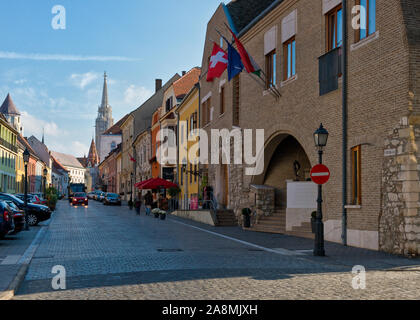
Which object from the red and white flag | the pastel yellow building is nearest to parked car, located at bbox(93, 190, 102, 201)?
the pastel yellow building

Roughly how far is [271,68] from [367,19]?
7.71m

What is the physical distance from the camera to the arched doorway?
23.5m

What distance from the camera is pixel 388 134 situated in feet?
45.6

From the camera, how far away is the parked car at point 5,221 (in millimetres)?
15750

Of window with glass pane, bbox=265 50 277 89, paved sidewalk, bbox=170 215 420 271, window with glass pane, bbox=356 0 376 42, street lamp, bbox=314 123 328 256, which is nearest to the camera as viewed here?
paved sidewalk, bbox=170 215 420 271

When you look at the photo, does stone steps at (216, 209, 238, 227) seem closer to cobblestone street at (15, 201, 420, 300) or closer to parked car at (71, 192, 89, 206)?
cobblestone street at (15, 201, 420, 300)

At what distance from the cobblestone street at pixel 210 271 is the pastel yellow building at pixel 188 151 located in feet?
62.8

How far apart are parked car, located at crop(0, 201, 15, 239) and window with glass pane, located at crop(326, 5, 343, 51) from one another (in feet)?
37.8

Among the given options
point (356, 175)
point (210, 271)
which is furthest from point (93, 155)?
point (210, 271)

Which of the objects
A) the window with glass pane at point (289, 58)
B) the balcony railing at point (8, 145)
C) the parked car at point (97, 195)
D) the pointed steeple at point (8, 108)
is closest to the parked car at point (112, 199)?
the balcony railing at point (8, 145)

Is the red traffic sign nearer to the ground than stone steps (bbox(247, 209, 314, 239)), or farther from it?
farther from it

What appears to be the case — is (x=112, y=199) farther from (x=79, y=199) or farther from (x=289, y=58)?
(x=289, y=58)
